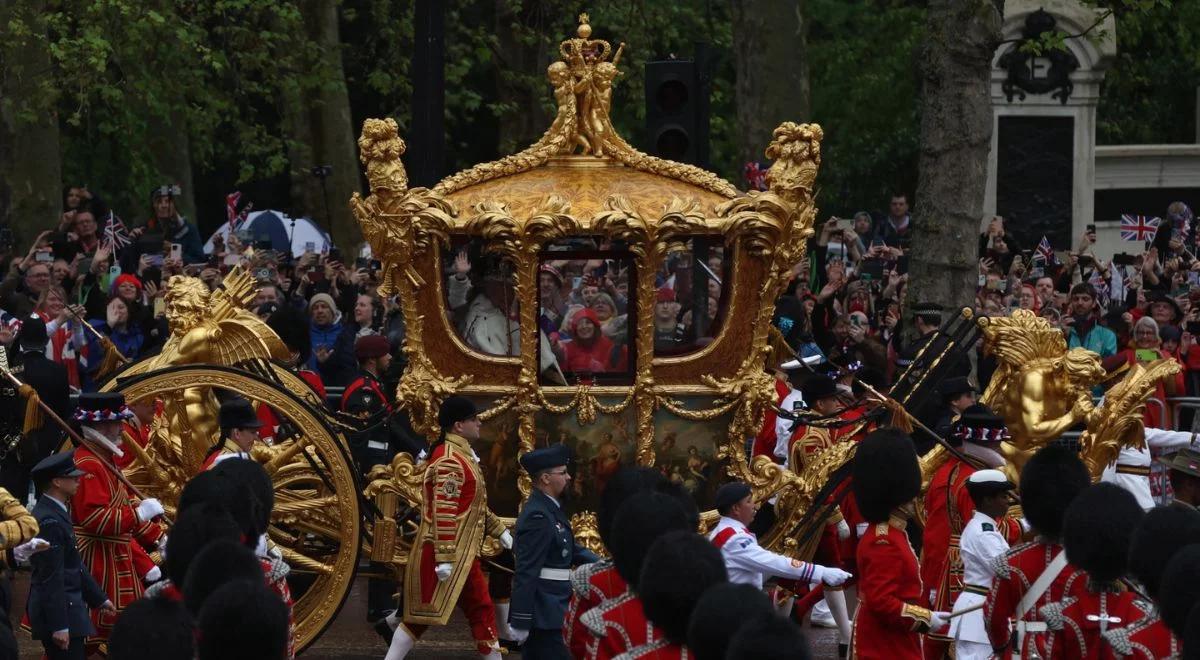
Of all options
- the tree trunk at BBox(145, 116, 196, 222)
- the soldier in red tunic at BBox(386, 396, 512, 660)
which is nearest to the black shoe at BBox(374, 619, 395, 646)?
the soldier in red tunic at BBox(386, 396, 512, 660)

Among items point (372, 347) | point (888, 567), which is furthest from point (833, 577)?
point (372, 347)

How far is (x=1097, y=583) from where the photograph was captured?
10.7 m

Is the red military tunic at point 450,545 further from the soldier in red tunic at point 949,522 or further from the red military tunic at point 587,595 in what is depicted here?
the soldier in red tunic at point 949,522

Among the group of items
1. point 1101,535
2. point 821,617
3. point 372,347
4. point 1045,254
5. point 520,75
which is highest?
point 520,75

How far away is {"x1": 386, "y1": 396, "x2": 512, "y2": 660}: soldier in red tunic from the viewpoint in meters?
13.7

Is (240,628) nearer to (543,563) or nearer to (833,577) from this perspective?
(833,577)

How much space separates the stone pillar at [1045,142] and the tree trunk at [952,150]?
7.20 meters

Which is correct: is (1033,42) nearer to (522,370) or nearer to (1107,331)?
(1107,331)

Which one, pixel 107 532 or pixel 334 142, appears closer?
pixel 107 532

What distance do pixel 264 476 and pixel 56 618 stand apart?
3.97 feet

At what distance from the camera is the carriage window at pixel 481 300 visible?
47.5ft

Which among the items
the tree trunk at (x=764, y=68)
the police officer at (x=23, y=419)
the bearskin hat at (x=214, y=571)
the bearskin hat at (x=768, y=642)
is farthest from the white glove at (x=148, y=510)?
the tree trunk at (x=764, y=68)

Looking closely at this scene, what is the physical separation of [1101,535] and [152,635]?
3.89 metres

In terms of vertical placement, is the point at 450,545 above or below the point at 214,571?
below
